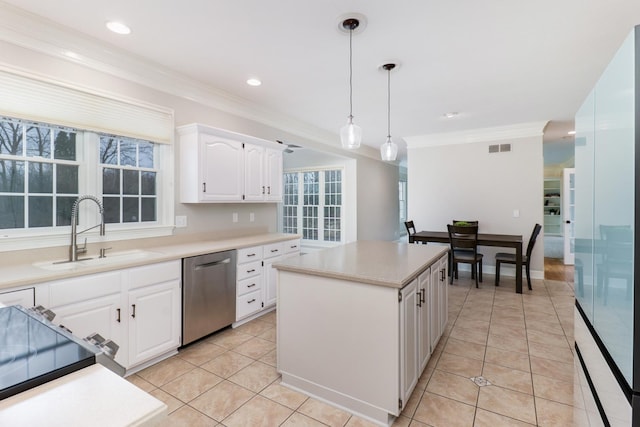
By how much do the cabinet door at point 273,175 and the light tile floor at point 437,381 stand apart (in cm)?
158

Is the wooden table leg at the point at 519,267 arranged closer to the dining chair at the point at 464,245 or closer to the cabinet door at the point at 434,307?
the dining chair at the point at 464,245

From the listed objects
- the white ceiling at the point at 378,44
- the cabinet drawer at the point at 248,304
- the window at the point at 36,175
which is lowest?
the cabinet drawer at the point at 248,304

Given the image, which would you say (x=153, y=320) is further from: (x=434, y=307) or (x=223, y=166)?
(x=434, y=307)

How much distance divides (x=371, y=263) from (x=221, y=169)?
2.06 metres

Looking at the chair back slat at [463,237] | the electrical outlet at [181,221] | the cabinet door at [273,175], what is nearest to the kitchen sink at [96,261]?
the electrical outlet at [181,221]

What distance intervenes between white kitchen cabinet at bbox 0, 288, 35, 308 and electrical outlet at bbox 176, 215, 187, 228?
4.89ft

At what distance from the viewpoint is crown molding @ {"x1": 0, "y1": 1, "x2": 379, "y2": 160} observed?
2.18 metres

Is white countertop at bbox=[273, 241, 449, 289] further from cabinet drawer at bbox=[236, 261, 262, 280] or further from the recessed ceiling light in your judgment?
the recessed ceiling light

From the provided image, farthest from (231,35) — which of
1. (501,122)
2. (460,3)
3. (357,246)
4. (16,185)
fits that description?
(501,122)

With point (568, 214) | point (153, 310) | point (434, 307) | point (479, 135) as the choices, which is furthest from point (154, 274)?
point (568, 214)

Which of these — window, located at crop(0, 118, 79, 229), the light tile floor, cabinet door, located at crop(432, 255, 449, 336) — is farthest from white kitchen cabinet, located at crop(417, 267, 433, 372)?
window, located at crop(0, 118, 79, 229)

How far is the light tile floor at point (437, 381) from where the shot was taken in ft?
6.38

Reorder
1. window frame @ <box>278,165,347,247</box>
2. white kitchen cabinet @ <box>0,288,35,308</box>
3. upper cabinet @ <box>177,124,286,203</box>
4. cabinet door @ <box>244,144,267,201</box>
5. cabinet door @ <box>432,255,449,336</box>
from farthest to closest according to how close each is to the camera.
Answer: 1. window frame @ <box>278,165,347,247</box>
2. cabinet door @ <box>244,144,267,201</box>
3. upper cabinet @ <box>177,124,286,203</box>
4. cabinet door @ <box>432,255,449,336</box>
5. white kitchen cabinet @ <box>0,288,35,308</box>

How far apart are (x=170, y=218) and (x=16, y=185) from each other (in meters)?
1.19
